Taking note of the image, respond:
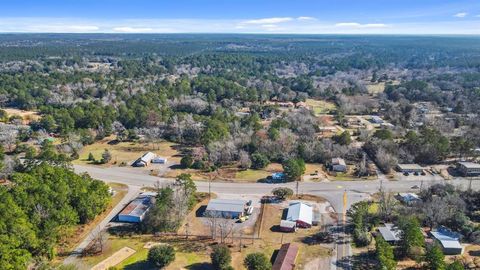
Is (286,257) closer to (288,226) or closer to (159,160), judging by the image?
(288,226)

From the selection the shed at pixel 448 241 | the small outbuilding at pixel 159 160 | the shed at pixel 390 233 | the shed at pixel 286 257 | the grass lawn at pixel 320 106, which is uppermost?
the grass lawn at pixel 320 106

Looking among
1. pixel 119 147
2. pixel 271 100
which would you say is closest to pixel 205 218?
pixel 119 147

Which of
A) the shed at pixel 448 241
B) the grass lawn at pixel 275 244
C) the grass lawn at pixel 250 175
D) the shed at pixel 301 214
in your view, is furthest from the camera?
the grass lawn at pixel 250 175

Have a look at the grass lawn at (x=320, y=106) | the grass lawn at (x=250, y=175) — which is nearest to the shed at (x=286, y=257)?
the grass lawn at (x=250, y=175)

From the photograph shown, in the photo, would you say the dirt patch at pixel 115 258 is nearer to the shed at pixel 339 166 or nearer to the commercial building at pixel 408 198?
the commercial building at pixel 408 198

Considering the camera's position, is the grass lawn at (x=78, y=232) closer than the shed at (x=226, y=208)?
Yes

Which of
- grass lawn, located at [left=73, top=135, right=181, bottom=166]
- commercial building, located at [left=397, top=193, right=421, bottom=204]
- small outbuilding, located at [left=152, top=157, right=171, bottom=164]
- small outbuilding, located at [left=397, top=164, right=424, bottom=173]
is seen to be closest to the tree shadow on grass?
small outbuilding, located at [left=152, top=157, right=171, bottom=164]

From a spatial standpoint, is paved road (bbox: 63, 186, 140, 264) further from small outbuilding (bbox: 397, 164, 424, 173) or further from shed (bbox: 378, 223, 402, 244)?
small outbuilding (bbox: 397, 164, 424, 173)
